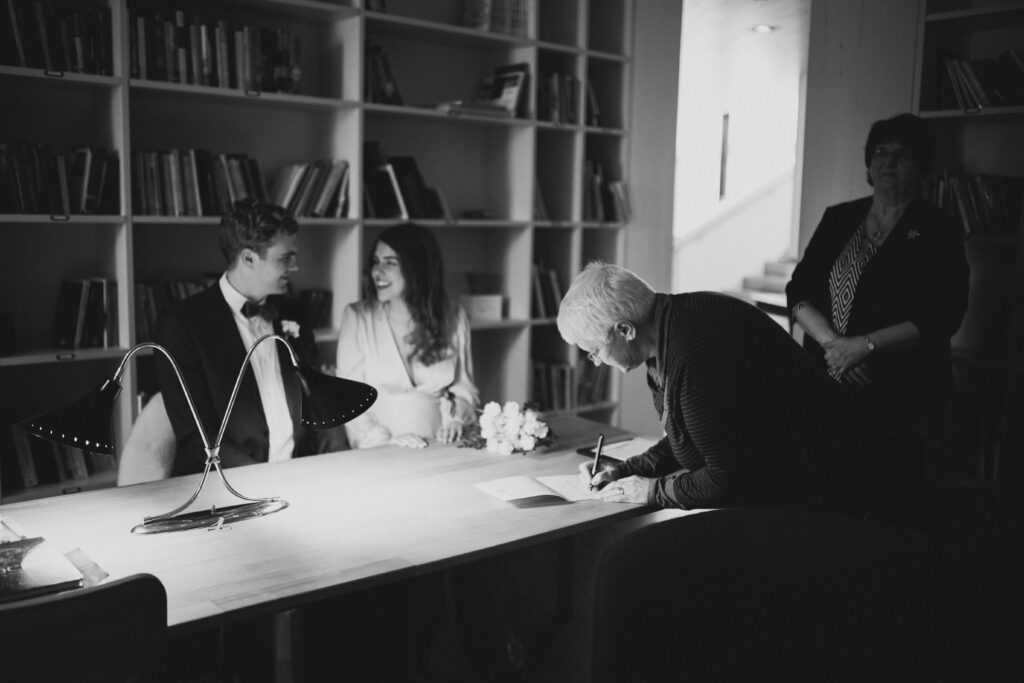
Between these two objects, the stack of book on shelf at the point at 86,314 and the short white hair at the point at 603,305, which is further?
the stack of book on shelf at the point at 86,314

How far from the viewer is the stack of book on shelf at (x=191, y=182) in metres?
3.39

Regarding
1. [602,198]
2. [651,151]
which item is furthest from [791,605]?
[651,151]

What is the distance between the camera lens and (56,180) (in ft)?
10.4

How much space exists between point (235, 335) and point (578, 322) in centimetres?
125

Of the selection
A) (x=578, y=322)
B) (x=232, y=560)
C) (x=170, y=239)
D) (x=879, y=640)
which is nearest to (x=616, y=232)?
(x=170, y=239)

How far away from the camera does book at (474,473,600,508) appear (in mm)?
2264

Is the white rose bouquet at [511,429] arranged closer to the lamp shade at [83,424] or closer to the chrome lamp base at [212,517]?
the chrome lamp base at [212,517]

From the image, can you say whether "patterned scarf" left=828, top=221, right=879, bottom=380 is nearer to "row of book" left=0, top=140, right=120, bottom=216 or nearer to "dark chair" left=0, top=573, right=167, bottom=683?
"dark chair" left=0, top=573, right=167, bottom=683

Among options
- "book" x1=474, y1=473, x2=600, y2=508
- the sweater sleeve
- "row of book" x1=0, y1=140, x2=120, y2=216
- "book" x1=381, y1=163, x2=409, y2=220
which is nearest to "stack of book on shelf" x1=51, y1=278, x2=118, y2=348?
"row of book" x1=0, y1=140, x2=120, y2=216

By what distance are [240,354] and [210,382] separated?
13 cm

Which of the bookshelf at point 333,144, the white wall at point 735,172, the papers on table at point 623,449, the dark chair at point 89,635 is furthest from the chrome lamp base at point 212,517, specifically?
the white wall at point 735,172

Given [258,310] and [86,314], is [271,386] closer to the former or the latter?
[258,310]

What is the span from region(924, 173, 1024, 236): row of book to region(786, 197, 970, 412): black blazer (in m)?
0.65

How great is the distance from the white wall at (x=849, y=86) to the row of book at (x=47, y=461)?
3.28 meters
